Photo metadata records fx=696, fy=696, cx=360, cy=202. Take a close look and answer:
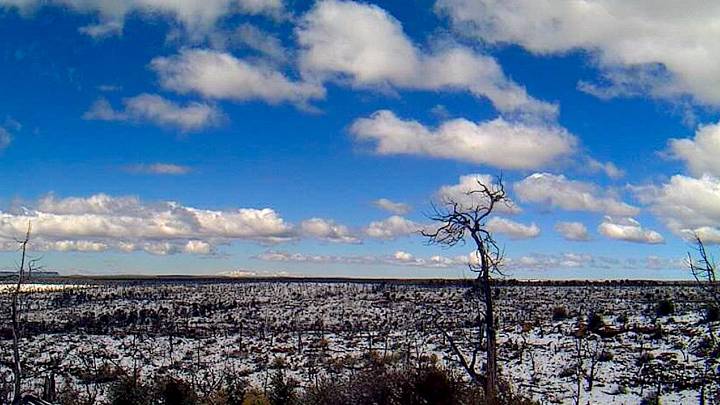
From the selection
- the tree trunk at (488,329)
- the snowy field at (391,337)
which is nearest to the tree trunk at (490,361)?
the tree trunk at (488,329)

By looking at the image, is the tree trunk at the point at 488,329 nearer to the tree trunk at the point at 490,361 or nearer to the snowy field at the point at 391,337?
the tree trunk at the point at 490,361

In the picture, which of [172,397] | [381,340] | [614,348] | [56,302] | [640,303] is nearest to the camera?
[172,397]

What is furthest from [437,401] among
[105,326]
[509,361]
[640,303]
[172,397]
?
[105,326]

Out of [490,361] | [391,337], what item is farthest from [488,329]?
[391,337]

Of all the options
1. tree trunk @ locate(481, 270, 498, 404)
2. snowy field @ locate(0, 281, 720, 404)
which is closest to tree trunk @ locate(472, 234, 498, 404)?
tree trunk @ locate(481, 270, 498, 404)

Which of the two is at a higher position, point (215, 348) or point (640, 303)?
point (640, 303)

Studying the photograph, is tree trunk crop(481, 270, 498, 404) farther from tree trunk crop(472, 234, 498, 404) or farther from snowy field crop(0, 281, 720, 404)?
snowy field crop(0, 281, 720, 404)

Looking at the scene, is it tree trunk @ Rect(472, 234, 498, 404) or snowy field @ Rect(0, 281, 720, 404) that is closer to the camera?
tree trunk @ Rect(472, 234, 498, 404)

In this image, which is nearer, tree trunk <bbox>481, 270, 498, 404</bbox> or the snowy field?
tree trunk <bbox>481, 270, 498, 404</bbox>

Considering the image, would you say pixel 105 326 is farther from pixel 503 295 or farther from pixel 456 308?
pixel 503 295
